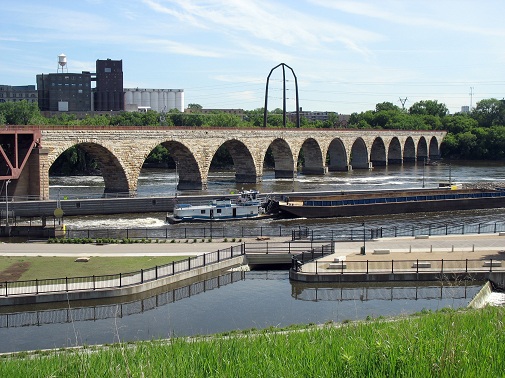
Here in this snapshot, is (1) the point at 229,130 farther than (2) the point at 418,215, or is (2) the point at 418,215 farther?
(1) the point at 229,130

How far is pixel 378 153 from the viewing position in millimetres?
145750

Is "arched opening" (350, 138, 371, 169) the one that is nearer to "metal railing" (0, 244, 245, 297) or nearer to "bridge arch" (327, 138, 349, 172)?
"bridge arch" (327, 138, 349, 172)

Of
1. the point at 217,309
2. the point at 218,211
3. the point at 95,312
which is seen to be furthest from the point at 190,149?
the point at 95,312

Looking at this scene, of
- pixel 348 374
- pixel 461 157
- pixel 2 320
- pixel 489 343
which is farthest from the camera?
pixel 461 157

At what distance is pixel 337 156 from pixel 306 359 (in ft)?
371

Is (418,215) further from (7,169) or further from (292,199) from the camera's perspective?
(7,169)

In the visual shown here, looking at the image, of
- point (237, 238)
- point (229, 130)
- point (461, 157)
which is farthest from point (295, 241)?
point (461, 157)

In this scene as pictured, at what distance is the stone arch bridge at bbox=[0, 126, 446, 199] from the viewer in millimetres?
66438

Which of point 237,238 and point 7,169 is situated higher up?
point 7,169

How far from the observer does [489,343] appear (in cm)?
1653

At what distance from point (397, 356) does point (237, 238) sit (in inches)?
1291

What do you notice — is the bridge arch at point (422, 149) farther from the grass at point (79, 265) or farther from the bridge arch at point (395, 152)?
the grass at point (79, 265)

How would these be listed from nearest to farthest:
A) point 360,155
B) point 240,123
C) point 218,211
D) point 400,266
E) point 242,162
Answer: point 400,266 < point 218,211 < point 242,162 < point 360,155 < point 240,123

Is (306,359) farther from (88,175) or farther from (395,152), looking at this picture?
(395,152)
